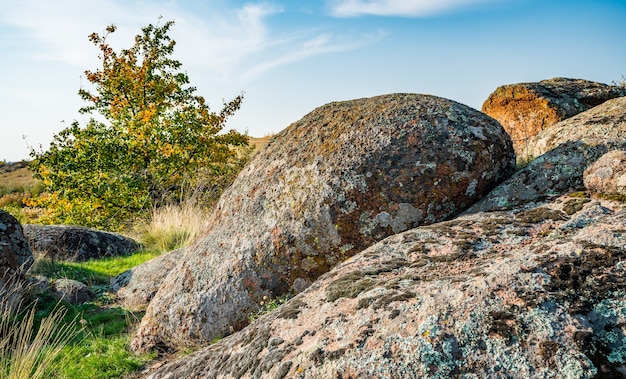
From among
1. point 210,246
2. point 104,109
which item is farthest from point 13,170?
point 210,246

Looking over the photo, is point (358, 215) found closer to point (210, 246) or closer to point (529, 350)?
point (210, 246)

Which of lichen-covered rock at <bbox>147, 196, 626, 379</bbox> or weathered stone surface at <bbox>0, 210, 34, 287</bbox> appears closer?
lichen-covered rock at <bbox>147, 196, 626, 379</bbox>

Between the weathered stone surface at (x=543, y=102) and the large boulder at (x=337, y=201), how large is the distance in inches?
156

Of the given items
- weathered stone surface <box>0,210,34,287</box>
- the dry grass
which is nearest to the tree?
the dry grass

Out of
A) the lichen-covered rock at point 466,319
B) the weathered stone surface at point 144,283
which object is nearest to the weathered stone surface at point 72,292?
the weathered stone surface at point 144,283

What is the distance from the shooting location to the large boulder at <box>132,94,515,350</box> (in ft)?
14.8

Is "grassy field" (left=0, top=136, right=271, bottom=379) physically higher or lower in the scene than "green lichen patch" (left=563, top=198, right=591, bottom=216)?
lower

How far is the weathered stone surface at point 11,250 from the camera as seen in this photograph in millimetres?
8195

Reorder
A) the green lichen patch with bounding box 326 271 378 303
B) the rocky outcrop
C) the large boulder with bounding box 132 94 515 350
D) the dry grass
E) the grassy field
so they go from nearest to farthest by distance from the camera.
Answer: the green lichen patch with bounding box 326 271 378 303 → the large boulder with bounding box 132 94 515 350 → the grassy field → the rocky outcrop → the dry grass

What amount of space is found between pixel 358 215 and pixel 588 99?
6.42m

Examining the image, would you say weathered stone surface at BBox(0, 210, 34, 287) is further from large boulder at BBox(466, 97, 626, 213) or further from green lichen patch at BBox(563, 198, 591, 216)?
green lichen patch at BBox(563, 198, 591, 216)

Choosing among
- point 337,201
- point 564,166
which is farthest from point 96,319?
point 564,166

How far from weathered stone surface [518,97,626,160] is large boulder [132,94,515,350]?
667mm

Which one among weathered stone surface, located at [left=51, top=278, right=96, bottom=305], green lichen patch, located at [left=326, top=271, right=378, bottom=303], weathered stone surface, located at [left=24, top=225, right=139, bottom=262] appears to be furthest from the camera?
weathered stone surface, located at [left=24, top=225, right=139, bottom=262]
